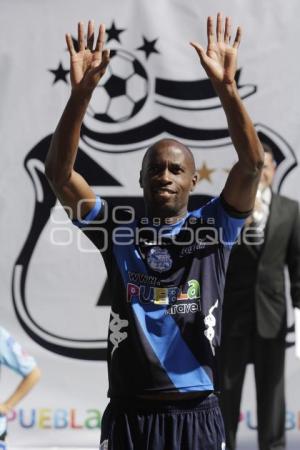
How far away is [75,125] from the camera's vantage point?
2.60 m

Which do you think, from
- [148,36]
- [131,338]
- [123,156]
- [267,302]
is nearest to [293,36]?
[148,36]

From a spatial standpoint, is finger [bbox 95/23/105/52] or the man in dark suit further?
the man in dark suit

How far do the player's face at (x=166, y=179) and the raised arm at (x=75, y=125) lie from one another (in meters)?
0.20

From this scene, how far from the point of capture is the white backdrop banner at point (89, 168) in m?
5.06

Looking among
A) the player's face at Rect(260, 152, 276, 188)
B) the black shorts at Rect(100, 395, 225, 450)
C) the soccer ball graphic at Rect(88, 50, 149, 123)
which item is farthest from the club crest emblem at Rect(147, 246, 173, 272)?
the soccer ball graphic at Rect(88, 50, 149, 123)


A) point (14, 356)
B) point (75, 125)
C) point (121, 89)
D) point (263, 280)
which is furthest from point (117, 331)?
point (121, 89)

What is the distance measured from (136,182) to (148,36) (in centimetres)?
88

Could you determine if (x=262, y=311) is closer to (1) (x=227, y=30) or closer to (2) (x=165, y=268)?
(2) (x=165, y=268)

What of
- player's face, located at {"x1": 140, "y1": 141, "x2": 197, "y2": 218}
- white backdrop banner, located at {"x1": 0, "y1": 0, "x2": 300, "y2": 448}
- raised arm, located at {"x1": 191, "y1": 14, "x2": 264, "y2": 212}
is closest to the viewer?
raised arm, located at {"x1": 191, "y1": 14, "x2": 264, "y2": 212}

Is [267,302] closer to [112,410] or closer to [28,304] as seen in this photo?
[28,304]

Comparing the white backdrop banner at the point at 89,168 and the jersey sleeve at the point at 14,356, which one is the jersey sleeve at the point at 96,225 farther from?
the white backdrop banner at the point at 89,168

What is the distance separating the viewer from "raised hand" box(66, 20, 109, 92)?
2.58 meters

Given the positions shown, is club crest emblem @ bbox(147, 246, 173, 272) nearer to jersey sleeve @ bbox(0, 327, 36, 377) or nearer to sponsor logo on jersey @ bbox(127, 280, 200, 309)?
sponsor logo on jersey @ bbox(127, 280, 200, 309)

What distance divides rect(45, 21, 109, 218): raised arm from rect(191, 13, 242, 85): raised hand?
0.30 meters
